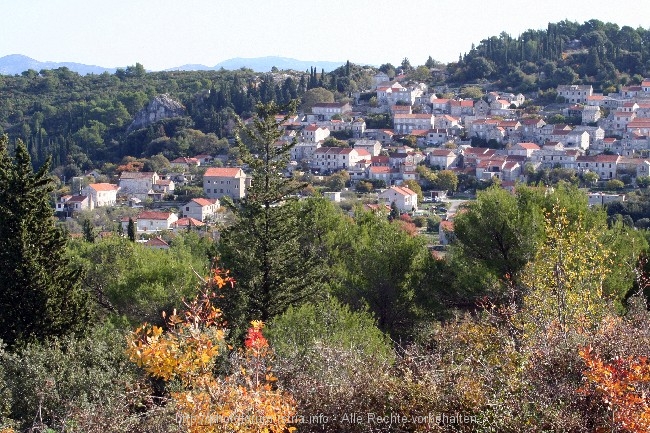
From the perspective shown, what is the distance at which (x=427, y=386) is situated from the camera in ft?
18.3

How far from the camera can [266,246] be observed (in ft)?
45.1

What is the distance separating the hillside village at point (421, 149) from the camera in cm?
5200

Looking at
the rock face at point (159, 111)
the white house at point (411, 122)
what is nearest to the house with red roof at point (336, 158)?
the white house at point (411, 122)

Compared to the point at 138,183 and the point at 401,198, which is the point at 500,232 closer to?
Answer: the point at 401,198

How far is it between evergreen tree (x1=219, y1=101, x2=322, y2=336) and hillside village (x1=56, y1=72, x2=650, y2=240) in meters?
29.5

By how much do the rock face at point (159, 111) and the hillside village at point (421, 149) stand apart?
72 centimetres

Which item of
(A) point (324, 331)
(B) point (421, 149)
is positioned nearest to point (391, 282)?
(A) point (324, 331)

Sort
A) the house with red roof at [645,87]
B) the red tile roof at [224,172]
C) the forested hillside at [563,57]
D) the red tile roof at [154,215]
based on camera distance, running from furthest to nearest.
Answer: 1. the forested hillside at [563,57]
2. the house with red roof at [645,87]
3. the red tile roof at [224,172]
4. the red tile roof at [154,215]

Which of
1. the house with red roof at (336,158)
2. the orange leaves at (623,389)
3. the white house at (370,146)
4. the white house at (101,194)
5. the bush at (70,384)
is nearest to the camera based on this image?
the orange leaves at (623,389)

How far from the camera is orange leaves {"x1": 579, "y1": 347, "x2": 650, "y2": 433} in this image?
4.58 meters

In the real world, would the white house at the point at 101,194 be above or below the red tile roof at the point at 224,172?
below

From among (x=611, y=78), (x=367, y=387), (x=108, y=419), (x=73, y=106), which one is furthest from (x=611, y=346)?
(x=73, y=106)

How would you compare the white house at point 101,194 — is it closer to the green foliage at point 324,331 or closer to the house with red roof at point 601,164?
the house with red roof at point 601,164

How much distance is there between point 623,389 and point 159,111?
258 ft
